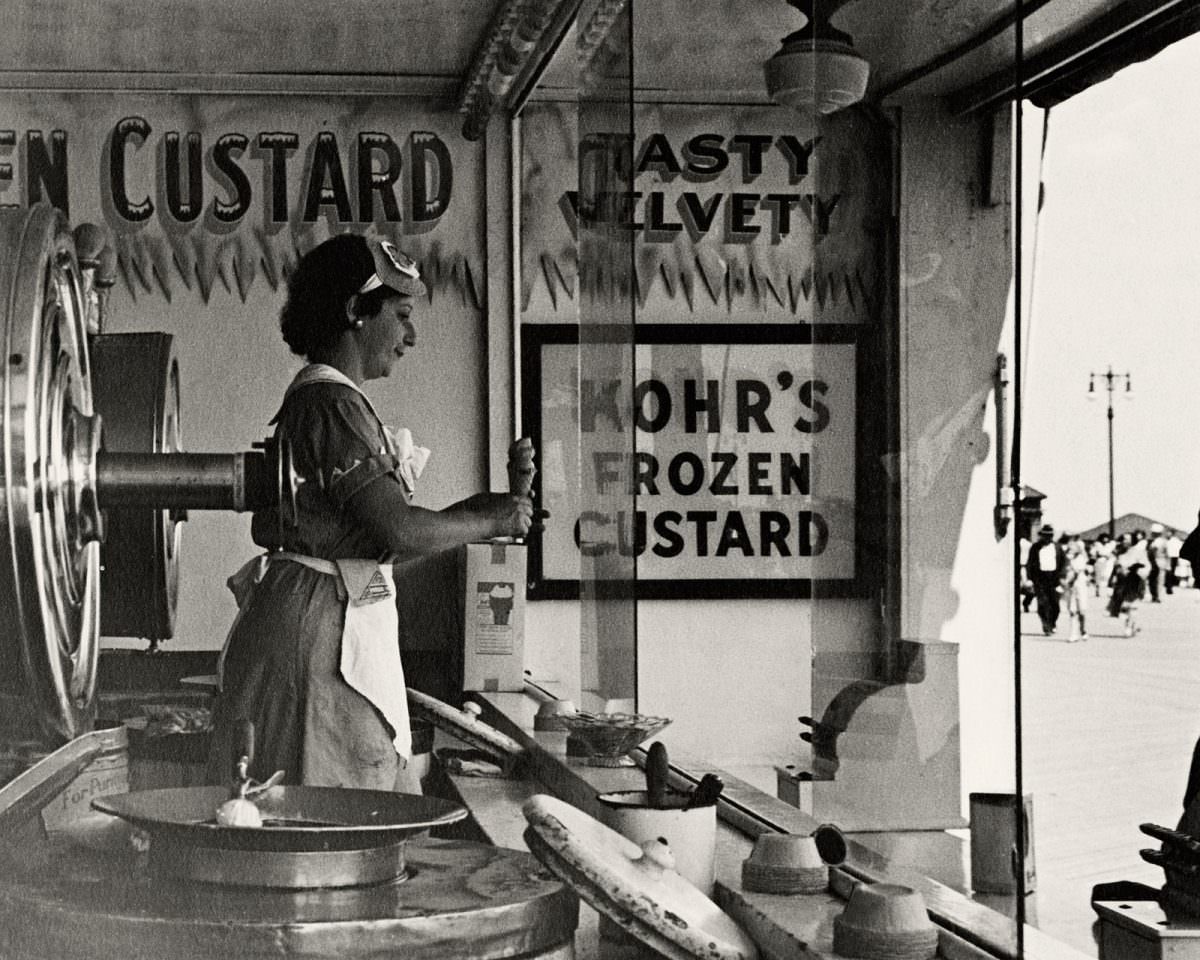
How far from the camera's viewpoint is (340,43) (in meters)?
4.85

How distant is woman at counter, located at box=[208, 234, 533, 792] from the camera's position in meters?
2.44

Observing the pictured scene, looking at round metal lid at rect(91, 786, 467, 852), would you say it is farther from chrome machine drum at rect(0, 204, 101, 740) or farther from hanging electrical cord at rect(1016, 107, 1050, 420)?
hanging electrical cord at rect(1016, 107, 1050, 420)

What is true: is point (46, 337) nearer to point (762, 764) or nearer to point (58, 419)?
point (58, 419)

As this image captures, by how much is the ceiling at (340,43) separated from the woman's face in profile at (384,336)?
602 mm

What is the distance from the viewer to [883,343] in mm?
1993

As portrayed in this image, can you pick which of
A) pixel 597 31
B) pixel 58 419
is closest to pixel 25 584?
pixel 58 419

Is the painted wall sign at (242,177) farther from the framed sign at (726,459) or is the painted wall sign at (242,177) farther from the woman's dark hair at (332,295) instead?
the woman's dark hair at (332,295)

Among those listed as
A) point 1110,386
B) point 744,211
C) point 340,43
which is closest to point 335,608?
point 744,211

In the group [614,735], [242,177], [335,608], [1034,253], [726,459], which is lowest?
[614,735]

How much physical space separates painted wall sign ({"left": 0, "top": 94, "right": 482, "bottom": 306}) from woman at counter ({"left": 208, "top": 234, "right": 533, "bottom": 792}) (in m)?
2.77

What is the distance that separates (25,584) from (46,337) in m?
0.23

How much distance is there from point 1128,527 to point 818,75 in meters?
0.87

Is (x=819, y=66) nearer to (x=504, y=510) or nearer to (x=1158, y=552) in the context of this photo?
(x=504, y=510)

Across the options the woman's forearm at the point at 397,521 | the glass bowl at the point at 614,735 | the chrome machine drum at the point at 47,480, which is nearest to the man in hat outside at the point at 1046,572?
the chrome machine drum at the point at 47,480
